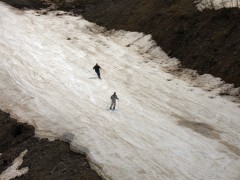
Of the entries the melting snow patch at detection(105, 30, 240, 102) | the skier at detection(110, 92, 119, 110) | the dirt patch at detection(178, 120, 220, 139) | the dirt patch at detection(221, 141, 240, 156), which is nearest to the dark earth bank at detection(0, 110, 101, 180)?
the skier at detection(110, 92, 119, 110)

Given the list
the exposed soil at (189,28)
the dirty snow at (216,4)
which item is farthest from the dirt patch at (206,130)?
the dirty snow at (216,4)

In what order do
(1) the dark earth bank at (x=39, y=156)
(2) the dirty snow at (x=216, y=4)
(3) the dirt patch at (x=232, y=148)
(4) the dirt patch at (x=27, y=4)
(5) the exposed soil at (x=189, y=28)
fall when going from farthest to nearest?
(4) the dirt patch at (x=27, y=4) → (2) the dirty snow at (x=216, y=4) → (5) the exposed soil at (x=189, y=28) → (3) the dirt patch at (x=232, y=148) → (1) the dark earth bank at (x=39, y=156)

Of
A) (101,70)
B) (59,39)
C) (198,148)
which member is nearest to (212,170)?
(198,148)

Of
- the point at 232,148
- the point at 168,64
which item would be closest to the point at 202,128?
the point at 232,148

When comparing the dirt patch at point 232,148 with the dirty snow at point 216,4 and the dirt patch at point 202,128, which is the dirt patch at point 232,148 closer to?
the dirt patch at point 202,128

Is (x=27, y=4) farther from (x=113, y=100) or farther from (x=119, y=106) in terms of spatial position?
(x=113, y=100)

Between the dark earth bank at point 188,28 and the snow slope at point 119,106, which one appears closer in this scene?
the snow slope at point 119,106
